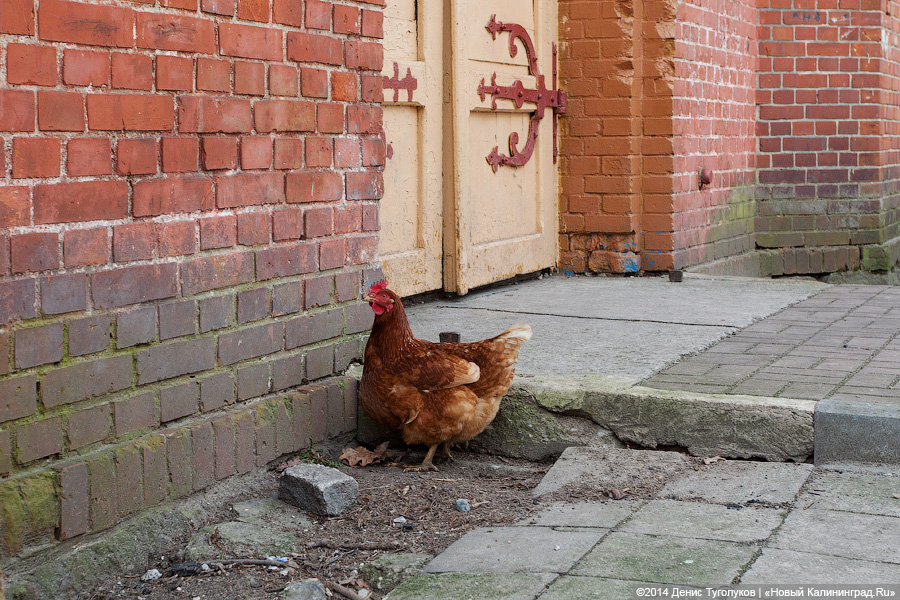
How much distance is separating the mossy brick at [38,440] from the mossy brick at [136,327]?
0.32 meters

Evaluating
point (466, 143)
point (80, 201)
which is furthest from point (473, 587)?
point (466, 143)

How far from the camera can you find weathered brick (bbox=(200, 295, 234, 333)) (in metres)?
3.39

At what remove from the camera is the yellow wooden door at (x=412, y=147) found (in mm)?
5543

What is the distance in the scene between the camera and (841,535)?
9.34 feet

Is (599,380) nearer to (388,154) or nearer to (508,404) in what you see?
(508,404)

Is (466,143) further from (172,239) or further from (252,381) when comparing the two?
(172,239)

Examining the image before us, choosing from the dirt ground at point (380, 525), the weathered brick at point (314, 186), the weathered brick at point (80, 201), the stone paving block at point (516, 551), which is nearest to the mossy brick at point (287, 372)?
the dirt ground at point (380, 525)

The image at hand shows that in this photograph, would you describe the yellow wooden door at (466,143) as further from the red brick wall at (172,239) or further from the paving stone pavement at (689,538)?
the paving stone pavement at (689,538)

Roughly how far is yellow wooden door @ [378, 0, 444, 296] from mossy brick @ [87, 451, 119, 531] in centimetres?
267

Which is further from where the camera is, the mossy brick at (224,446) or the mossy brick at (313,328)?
the mossy brick at (313,328)

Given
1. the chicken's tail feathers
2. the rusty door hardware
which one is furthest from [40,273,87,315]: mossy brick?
the rusty door hardware

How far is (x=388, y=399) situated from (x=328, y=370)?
309 millimetres

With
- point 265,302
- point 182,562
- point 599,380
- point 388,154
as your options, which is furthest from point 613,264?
point 182,562

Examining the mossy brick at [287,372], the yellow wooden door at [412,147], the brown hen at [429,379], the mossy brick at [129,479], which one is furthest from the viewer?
the yellow wooden door at [412,147]
